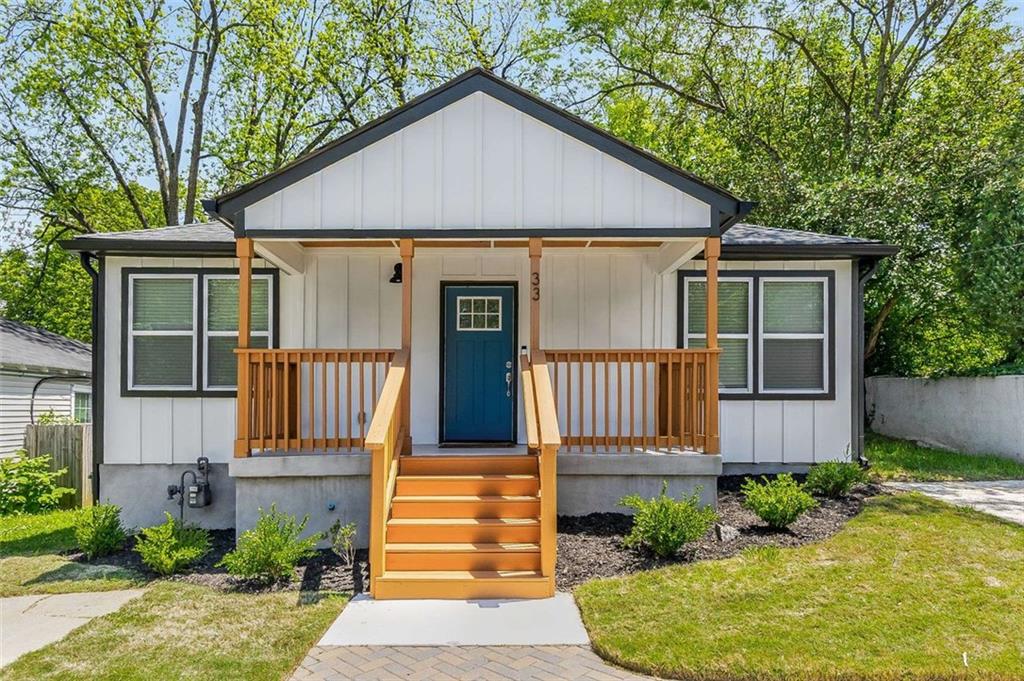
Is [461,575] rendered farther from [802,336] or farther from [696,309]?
[802,336]

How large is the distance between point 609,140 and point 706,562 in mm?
3867

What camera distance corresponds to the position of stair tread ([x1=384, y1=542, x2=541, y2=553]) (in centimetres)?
543

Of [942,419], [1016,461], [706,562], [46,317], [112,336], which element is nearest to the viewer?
[706,562]

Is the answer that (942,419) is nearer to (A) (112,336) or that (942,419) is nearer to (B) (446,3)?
(A) (112,336)

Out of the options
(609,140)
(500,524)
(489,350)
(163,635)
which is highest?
(609,140)

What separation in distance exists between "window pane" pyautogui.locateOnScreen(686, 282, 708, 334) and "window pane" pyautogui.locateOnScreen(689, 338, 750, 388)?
0.48 ft

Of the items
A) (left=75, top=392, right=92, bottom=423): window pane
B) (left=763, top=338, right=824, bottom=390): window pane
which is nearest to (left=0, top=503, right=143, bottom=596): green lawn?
(left=763, top=338, right=824, bottom=390): window pane

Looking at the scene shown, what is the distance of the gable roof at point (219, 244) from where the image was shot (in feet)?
24.6

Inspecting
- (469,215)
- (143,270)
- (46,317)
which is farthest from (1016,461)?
(46,317)

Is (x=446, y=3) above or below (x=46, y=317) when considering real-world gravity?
above

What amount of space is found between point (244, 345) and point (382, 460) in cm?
209

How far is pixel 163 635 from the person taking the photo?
4.41 metres

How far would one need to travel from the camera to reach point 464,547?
5.50 meters

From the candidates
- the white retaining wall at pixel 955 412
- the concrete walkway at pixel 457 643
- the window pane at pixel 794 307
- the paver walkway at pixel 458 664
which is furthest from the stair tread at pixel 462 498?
the white retaining wall at pixel 955 412
